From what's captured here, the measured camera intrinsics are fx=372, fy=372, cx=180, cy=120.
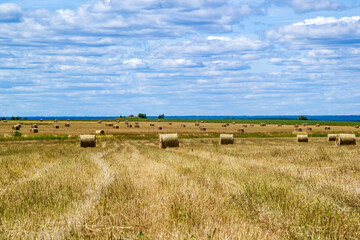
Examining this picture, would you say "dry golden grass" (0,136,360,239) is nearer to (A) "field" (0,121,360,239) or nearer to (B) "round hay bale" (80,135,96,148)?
(A) "field" (0,121,360,239)

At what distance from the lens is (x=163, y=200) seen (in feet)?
21.9

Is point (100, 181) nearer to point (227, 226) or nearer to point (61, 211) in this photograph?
point (61, 211)

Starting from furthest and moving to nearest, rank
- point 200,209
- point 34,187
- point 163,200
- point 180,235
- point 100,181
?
point 100,181 < point 34,187 < point 163,200 < point 200,209 < point 180,235

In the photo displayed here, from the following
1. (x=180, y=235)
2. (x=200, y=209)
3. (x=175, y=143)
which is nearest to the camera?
(x=180, y=235)

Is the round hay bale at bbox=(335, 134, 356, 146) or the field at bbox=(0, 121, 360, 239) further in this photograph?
the round hay bale at bbox=(335, 134, 356, 146)

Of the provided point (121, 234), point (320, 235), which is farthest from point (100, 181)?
point (320, 235)

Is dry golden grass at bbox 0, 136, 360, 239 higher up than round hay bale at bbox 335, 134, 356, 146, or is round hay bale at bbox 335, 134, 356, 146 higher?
dry golden grass at bbox 0, 136, 360, 239

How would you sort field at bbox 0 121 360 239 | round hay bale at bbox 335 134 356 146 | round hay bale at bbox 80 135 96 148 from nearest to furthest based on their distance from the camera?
field at bbox 0 121 360 239
round hay bale at bbox 80 135 96 148
round hay bale at bbox 335 134 356 146

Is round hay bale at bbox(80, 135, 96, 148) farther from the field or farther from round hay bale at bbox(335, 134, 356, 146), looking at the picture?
the field

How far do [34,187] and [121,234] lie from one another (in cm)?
412

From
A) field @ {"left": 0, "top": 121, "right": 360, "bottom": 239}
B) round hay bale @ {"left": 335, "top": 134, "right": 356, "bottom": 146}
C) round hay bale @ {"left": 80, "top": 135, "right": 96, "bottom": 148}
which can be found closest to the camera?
field @ {"left": 0, "top": 121, "right": 360, "bottom": 239}

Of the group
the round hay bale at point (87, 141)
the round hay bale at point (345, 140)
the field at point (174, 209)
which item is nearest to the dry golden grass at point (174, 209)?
the field at point (174, 209)

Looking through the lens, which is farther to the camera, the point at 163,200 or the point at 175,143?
the point at 175,143

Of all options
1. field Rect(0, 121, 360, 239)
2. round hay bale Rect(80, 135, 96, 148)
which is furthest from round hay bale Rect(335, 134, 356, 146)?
field Rect(0, 121, 360, 239)
